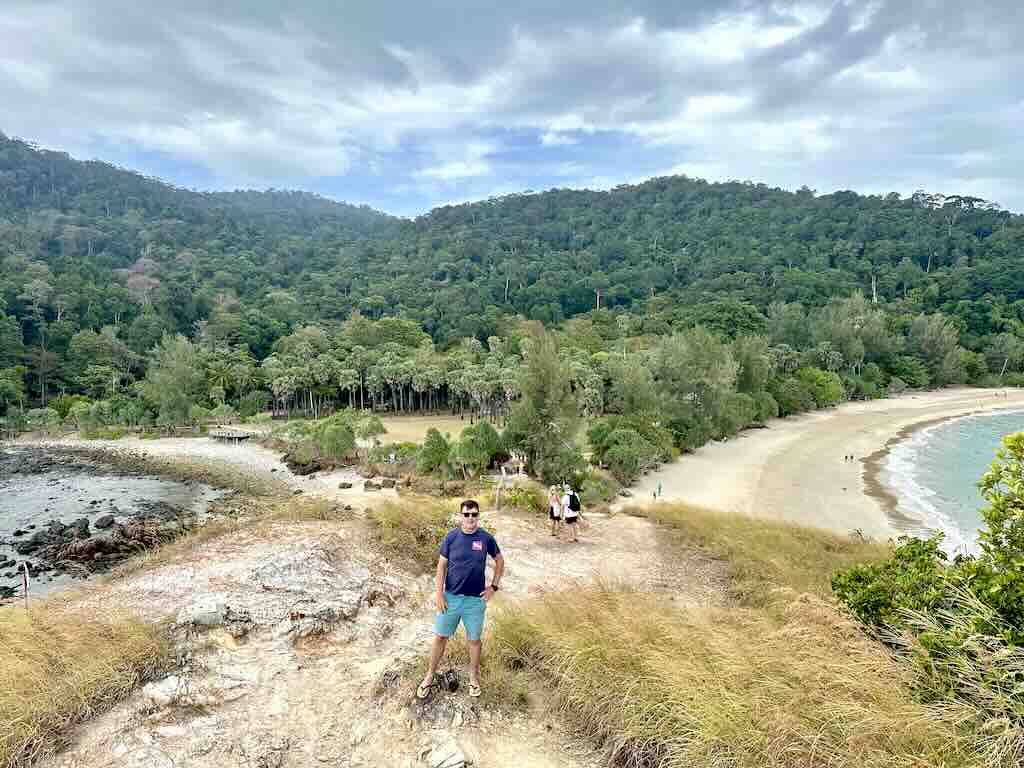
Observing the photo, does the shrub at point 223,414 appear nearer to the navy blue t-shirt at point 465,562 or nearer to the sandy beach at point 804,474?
the sandy beach at point 804,474

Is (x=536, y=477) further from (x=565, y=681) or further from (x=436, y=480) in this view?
(x=565, y=681)

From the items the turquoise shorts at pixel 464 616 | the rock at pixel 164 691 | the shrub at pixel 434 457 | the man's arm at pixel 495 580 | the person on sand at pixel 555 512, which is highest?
the man's arm at pixel 495 580

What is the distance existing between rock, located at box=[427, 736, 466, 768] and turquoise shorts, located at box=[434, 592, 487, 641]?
2.60 ft

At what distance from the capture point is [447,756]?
387cm

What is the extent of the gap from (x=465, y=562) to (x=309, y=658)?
251 cm

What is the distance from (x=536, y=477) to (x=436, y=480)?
17.1 feet

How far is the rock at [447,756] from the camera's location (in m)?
3.80

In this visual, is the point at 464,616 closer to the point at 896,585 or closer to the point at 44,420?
the point at 896,585

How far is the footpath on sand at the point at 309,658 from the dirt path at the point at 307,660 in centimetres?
2

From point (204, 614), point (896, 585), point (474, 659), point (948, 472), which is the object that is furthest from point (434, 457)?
point (948, 472)

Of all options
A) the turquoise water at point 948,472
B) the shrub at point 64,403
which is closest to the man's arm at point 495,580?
the turquoise water at point 948,472

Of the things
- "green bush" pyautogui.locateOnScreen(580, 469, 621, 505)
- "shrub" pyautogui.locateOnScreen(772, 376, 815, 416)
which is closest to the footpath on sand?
"green bush" pyautogui.locateOnScreen(580, 469, 621, 505)

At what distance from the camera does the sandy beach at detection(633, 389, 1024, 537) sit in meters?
23.0

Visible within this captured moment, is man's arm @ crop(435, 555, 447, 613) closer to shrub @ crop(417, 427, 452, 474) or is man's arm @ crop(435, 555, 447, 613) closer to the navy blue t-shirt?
the navy blue t-shirt
